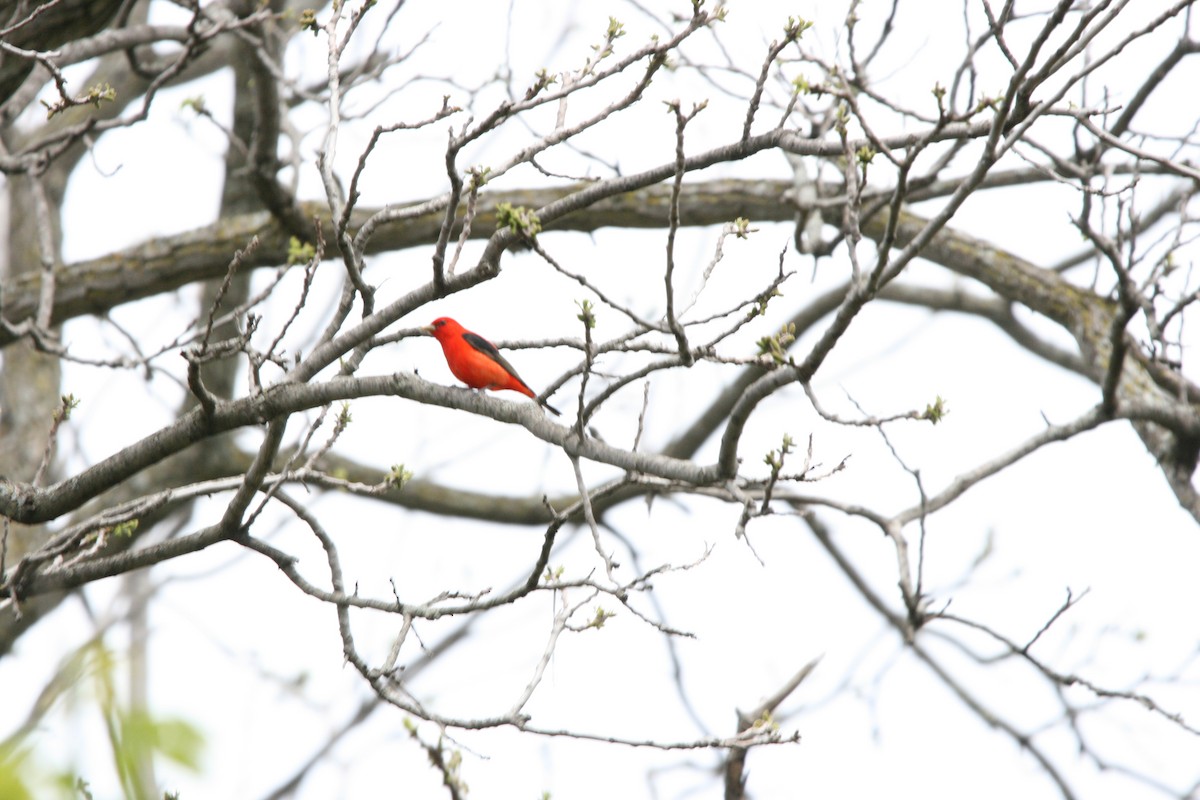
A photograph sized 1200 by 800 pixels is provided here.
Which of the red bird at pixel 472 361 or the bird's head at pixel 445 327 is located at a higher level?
the bird's head at pixel 445 327

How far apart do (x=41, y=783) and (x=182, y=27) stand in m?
5.63

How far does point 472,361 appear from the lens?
5.57 meters

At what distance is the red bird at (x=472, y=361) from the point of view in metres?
5.56

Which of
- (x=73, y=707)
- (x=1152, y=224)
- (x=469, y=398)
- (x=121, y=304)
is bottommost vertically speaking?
(x=73, y=707)

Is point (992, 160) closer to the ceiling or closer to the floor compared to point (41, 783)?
closer to the ceiling

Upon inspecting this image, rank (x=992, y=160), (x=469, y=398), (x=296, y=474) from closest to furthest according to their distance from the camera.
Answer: (x=992, y=160) < (x=469, y=398) < (x=296, y=474)

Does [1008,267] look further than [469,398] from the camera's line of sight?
Yes

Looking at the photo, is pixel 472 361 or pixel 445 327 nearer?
pixel 472 361

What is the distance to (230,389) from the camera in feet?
26.2

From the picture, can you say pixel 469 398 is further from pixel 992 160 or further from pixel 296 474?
pixel 992 160

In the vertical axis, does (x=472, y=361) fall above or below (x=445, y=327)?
below

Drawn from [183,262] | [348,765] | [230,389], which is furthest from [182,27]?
[348,765]

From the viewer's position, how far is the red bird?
5562mm

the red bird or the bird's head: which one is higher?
the bird's head
